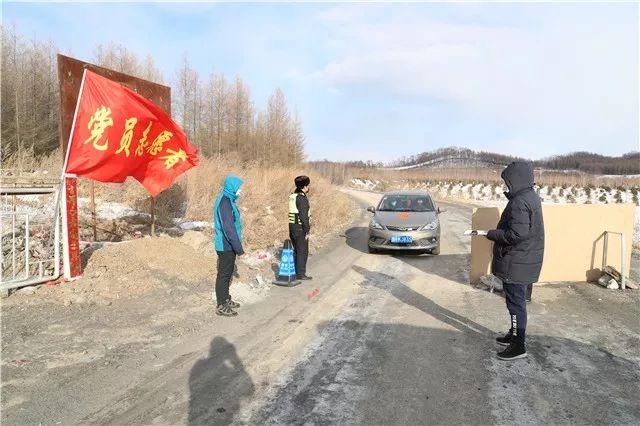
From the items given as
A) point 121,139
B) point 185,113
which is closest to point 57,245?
point 121,139

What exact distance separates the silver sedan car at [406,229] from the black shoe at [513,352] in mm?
5886

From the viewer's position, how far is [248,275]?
27.5 ft

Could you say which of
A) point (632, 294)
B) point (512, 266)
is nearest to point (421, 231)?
point (632, 294)

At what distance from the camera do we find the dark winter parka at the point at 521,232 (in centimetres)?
473

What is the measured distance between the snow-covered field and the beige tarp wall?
15.5 m

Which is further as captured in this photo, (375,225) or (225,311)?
(375,225)

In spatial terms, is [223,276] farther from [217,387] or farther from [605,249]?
[605,249]

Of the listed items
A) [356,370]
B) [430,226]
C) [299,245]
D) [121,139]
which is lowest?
[356,370]

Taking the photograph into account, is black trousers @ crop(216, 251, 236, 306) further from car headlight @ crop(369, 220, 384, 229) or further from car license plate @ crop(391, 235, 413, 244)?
car headlight @ crop(369, 220, 384, 229)

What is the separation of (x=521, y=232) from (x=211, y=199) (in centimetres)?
1263

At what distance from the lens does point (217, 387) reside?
12.8 feet

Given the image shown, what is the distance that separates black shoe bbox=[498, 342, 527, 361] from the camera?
15.0ft

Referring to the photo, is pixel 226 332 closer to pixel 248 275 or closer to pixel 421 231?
pixel 248 275

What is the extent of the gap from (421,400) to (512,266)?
6.38 ft
